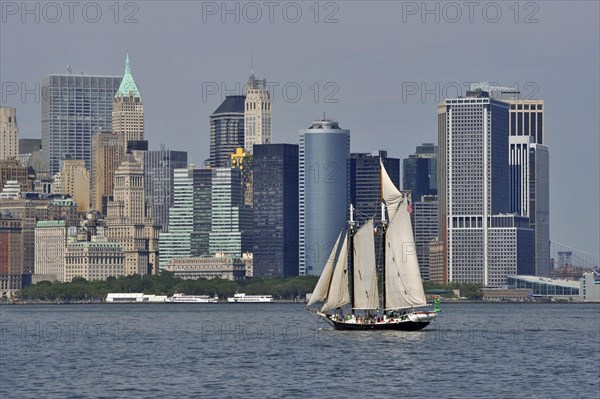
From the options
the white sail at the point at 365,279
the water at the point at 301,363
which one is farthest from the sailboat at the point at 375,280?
the water at the point at 301,363

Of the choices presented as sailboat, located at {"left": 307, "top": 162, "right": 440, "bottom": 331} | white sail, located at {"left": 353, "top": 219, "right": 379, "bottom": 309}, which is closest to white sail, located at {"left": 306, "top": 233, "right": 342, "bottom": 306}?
sailboat, located at {"left": 307, "top": 162, "right": 440, "bottom": 331}

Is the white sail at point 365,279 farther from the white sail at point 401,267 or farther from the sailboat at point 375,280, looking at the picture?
the white sail at point 401,267

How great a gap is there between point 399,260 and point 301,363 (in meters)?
33.8

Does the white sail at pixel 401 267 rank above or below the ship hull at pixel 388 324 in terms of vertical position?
above

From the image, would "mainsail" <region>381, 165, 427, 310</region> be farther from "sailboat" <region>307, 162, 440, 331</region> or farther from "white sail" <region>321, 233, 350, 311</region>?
"white sail" <region>321, 233, 350, 311</region>

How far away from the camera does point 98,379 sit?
→ 8775 centimetres

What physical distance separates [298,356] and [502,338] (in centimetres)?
3015

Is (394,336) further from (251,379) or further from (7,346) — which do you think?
(251,379)

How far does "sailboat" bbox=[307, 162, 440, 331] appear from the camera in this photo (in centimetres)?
12788

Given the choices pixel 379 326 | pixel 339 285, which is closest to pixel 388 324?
pixel 379 326

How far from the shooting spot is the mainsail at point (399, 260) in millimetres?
129875

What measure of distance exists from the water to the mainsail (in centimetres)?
399

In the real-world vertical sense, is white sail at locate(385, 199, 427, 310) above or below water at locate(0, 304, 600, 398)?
above

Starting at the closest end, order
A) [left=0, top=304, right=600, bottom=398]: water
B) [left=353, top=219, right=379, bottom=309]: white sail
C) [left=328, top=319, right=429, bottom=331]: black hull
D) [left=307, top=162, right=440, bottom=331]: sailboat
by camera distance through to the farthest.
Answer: [left=0, top=304, right=600, bottom=398]: water < [left=328, top=319, right=429, bottom=331]: black hull < [left=307, top=162, right=440, bottom=331]: sailboat < [left=353, top=219, right=379, bottom=309]: white sail
